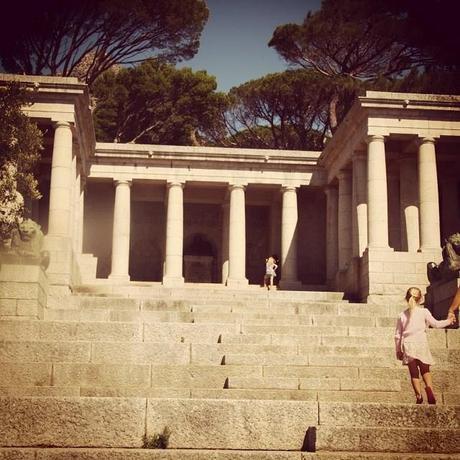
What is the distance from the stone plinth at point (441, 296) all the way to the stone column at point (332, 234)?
10320mm

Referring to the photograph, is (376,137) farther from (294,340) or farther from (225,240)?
(294,340)

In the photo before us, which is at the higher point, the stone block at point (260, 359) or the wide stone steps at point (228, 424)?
the stone block at point (260, 359)

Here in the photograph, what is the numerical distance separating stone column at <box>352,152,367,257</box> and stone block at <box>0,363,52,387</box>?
52.1 ft

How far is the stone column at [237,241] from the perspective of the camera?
30438mm

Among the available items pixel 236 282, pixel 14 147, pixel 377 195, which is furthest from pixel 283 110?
pixel 14 147

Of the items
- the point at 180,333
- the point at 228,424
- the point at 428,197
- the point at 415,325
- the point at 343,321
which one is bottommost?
the point at 228,424

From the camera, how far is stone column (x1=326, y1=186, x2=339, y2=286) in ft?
100

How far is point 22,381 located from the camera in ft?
38.8

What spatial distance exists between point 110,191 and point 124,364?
23667 millimetres

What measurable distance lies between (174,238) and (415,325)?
65.6 feet

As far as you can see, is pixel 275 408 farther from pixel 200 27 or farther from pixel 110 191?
pixel 200 27

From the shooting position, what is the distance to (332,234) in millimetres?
30953

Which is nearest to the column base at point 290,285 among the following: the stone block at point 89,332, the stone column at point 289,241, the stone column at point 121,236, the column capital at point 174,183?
the stone column at point 289,241

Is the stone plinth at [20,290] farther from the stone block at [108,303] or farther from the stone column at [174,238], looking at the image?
the stone column at [174,238]
